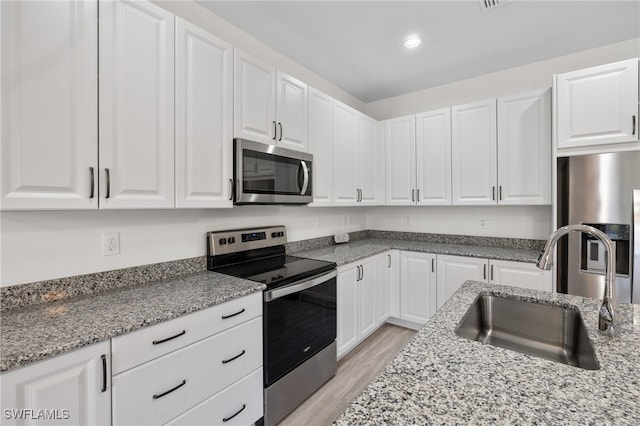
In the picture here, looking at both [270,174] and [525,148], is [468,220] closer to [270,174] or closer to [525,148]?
[525,148]

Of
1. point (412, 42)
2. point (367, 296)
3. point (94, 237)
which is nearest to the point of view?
point (94, 237)

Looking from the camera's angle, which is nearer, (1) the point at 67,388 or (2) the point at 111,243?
(1) the point at 67,388

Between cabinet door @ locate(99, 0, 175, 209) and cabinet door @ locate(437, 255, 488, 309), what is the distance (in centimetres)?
250

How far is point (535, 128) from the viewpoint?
2.63 meters

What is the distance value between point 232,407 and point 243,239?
1108 mm

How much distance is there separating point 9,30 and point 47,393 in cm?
135

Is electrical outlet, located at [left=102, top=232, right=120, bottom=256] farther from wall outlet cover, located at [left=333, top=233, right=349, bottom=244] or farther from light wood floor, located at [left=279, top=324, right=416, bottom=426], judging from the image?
wall outlet cover, located at [left=333, top=233, right=349, bottom=244]

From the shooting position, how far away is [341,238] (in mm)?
3402

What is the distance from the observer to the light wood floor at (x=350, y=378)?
1.89 metres

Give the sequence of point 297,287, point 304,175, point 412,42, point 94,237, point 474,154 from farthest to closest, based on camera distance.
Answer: point 474,154 → point 412,42 → point 304,175 → point 297,287 → point 94,237

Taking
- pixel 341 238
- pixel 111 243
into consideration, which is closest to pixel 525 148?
pixel 341 238

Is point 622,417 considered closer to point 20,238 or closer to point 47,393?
point 47,393

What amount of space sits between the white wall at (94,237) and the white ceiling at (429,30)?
1.52 m

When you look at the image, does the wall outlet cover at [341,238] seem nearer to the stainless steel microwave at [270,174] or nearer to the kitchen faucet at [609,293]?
the stainless steel microwave at [270,174]
